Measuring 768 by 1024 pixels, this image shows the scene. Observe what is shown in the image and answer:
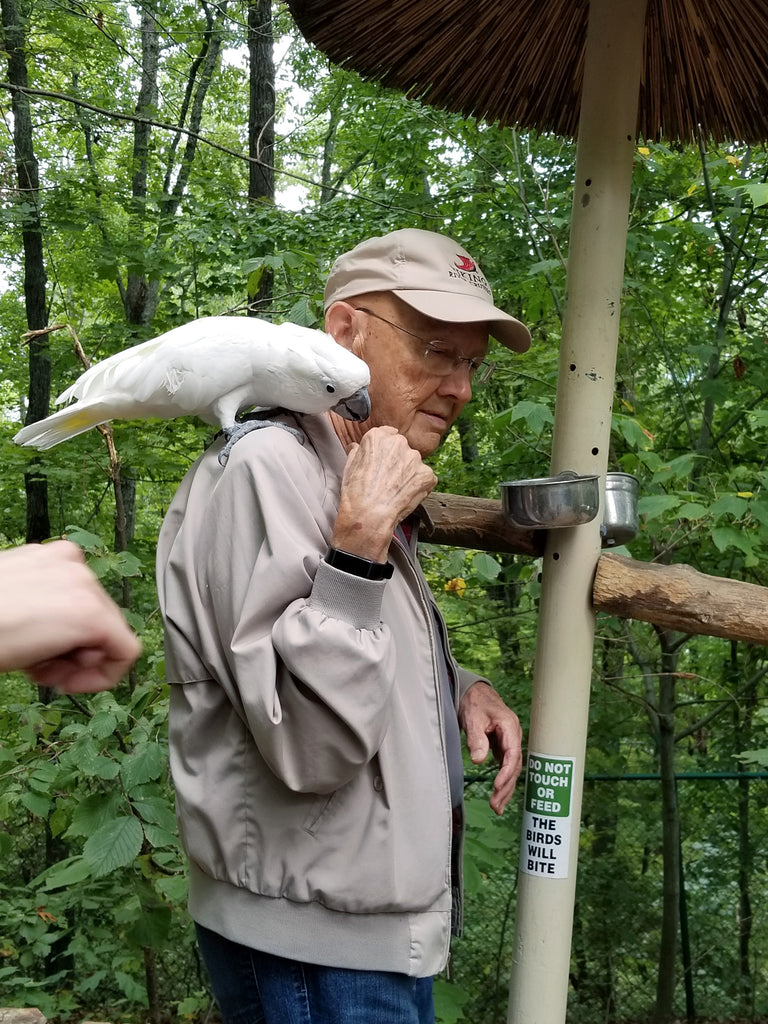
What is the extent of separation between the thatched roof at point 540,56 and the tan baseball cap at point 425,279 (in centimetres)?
46

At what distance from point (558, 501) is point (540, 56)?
3.30 feet

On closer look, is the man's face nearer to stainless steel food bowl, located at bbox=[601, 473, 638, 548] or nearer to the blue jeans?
stainless steel food bowl, located at bbox=[601, 473, 638, 548]

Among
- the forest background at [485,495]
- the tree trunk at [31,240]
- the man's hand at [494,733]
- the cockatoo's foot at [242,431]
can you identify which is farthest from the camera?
the tree trunk at [31,240]

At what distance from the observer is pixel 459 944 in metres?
4.22

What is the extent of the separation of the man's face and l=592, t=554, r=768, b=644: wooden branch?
421mm

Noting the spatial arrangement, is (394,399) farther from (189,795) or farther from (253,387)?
(189,795)


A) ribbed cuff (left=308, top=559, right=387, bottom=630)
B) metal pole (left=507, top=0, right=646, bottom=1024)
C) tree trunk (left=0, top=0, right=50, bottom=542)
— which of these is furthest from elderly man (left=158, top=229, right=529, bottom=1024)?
tree trunk (left=0, top=0, right=50, bottom=542)

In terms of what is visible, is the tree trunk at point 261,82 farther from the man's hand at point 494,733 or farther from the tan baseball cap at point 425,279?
the man's hand at point 494,733

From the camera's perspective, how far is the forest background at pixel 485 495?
2.50 m

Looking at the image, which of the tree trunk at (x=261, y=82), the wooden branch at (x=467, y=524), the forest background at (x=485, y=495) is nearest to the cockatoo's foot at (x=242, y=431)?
the wooden branch at (x=467, y=524)

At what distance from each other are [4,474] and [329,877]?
17.6 feet

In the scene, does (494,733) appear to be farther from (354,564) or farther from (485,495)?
(485,495)

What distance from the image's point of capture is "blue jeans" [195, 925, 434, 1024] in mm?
1198

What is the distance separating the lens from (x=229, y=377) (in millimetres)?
1601
